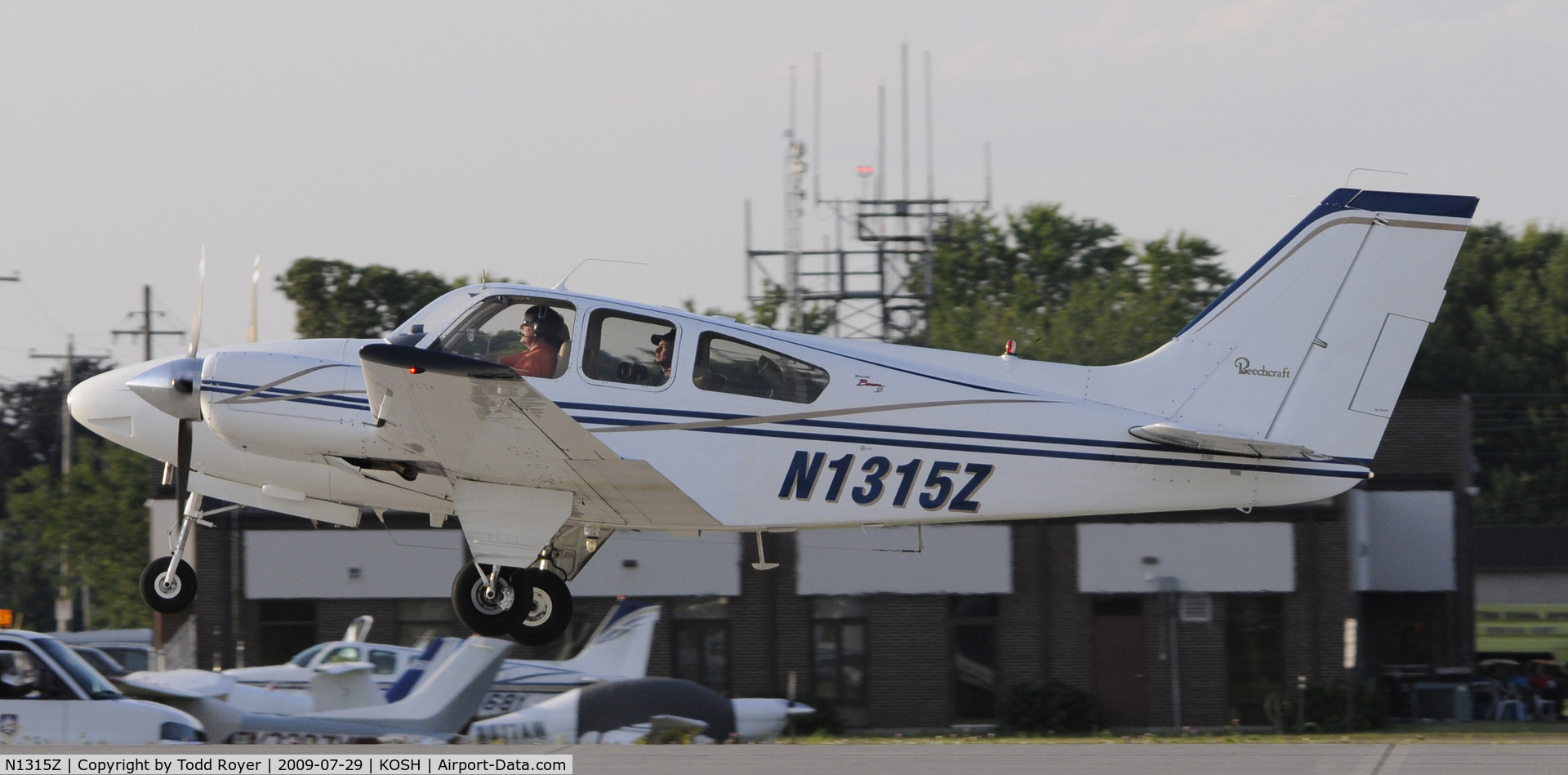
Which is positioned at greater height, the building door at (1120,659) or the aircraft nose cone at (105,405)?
the aircraft nose cone at (105,405)

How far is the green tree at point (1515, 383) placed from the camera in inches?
2194

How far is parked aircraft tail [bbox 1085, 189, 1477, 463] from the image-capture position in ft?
38.7

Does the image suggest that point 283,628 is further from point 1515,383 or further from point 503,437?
point 1515,383

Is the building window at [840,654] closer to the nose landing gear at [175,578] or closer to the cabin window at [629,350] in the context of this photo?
the nose landing gear at [175,578]

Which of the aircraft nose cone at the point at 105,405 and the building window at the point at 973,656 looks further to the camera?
the building window at the point at 973,656

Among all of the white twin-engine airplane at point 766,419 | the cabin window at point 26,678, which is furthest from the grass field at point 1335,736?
the white twin-engine airplane at point 766,419

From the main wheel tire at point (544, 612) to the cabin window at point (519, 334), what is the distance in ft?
5.47

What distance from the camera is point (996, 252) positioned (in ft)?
202

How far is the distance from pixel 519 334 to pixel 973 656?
17.2m

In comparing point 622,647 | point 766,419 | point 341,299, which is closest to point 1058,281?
point 341,299

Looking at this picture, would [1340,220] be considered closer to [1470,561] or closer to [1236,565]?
[1236,565]

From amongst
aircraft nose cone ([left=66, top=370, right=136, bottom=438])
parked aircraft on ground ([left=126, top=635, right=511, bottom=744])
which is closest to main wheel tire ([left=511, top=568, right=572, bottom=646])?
aircraft nose cone ([left=66, top=370, right=136, bottom=438])

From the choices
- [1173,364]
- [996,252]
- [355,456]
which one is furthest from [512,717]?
[996,252]

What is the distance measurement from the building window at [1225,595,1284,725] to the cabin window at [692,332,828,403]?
55.9 feet
